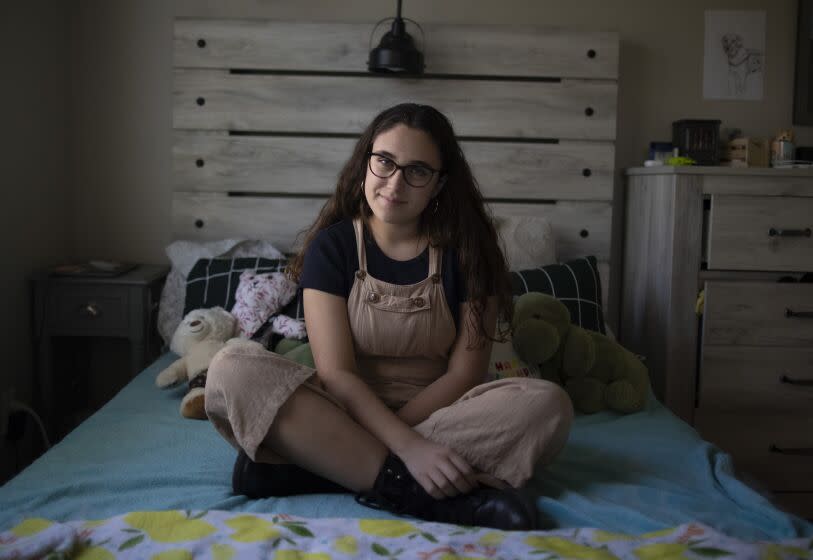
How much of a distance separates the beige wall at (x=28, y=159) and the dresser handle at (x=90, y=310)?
18 cm

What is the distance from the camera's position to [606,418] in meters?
1.85

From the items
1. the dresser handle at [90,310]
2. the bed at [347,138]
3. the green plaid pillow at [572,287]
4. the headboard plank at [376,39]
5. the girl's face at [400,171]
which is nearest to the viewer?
the girl's face at [400,171]

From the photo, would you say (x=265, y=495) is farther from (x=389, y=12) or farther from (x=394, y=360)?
(x=389, y=12)

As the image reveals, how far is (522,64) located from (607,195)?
0.47 m

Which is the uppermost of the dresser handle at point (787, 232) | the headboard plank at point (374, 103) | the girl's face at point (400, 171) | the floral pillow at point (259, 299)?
the headboard plank at point (374, 103)

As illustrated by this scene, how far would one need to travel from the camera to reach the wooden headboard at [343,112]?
2.54 metres

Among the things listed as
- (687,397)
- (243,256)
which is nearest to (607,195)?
(687,397)

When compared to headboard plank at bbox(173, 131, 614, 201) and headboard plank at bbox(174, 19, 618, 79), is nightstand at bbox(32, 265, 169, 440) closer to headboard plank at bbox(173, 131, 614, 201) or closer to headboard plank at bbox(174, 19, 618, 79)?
headboard plank at bbox(173, 131, 614, 201)

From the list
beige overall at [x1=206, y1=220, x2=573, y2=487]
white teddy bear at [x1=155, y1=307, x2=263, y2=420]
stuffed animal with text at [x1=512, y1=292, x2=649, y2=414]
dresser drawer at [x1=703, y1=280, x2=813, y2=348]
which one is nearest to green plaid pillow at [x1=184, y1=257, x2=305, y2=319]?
white teddy bear at [x1=155, y1=307, x2=263, y2=420]

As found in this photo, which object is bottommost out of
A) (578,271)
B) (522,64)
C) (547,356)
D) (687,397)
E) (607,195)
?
(687,397)

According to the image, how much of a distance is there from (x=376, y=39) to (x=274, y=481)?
1.59m

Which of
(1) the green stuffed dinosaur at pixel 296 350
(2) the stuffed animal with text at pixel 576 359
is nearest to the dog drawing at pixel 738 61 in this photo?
(2) the stuffed animal with text at pixel 576 359

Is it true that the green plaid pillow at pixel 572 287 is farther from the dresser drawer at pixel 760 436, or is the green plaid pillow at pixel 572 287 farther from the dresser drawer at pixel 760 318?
the dresser drawer at pixel 760 436

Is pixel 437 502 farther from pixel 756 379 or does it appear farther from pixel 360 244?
pixel 756 379
